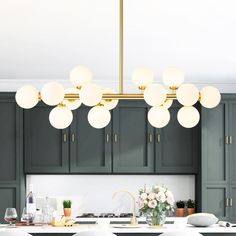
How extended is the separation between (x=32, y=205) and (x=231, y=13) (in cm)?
239

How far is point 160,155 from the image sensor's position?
809 cm

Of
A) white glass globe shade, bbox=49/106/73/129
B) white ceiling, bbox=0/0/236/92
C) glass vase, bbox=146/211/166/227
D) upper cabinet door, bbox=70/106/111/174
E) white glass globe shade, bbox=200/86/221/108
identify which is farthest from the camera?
upper cabinet door, bbox=70/106/111/174

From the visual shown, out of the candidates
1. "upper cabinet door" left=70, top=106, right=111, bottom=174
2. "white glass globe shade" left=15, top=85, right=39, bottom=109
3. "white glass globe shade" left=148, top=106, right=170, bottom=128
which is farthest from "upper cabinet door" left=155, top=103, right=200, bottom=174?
"white glass globe shade" left=15, top=85, right=39, bottom=109

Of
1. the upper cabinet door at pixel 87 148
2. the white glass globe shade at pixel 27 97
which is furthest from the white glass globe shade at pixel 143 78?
the upper cabinet door at pixel 87 148

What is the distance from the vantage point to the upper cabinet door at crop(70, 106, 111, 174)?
8.05m

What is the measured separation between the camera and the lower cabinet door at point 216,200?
794 centimetres

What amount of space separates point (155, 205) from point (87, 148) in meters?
2.77

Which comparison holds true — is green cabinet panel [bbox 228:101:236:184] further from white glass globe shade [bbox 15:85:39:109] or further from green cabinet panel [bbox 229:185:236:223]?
white glass globe shade [bbox 15:85:39:109]

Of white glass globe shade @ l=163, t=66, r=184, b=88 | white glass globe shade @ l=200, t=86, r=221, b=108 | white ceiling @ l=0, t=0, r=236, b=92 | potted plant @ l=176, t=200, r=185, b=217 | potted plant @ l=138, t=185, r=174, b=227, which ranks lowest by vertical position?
potted plant @ l=176, t=200, r=185, b=217

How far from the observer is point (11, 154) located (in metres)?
7.98

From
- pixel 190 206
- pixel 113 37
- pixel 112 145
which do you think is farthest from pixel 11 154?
pixel 113 37

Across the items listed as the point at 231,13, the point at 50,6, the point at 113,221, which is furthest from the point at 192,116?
the point at 113,221

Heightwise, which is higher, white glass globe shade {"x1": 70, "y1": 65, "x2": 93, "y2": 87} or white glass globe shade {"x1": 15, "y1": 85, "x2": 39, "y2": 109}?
white glass globe shade {"x1": 70, "y1": 65, "x2": 93, "y2": 87}

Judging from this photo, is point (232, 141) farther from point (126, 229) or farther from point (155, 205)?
point (126, 229)
